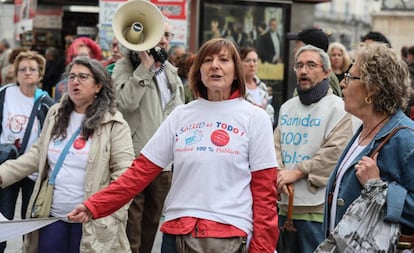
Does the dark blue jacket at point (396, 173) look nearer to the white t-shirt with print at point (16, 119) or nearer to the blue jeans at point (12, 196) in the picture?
the blue jeans at point (12, 196)

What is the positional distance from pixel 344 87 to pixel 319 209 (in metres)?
1.82

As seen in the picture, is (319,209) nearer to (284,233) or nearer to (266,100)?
(284,233)

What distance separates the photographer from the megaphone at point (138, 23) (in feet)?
24.1

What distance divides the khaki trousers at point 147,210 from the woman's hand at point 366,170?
342 centimetres

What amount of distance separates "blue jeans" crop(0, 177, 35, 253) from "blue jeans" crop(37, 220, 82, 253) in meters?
1.25

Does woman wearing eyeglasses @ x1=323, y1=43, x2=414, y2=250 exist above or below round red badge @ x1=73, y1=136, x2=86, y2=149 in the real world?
above

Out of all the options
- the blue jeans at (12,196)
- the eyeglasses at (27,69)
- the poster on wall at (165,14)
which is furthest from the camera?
the poster on wall at (165,14)

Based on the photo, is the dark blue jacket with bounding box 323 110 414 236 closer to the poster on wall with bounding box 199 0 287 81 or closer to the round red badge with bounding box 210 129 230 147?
the round red badge with bounding box 210 129 230 147

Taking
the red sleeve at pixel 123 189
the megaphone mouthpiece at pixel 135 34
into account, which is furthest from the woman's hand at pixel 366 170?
the megaphone mouthpiece at pixel 135 34

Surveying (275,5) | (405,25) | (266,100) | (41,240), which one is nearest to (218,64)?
(41,240)

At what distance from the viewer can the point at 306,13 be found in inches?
631

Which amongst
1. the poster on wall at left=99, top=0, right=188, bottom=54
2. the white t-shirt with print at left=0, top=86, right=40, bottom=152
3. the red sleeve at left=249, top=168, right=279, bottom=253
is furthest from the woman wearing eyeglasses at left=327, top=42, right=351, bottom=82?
the red sleeve at left=249, top=168, right=279, bottom=253

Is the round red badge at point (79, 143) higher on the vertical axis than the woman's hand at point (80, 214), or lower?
higher

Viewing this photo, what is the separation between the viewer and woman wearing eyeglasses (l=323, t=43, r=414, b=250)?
13.0ft
